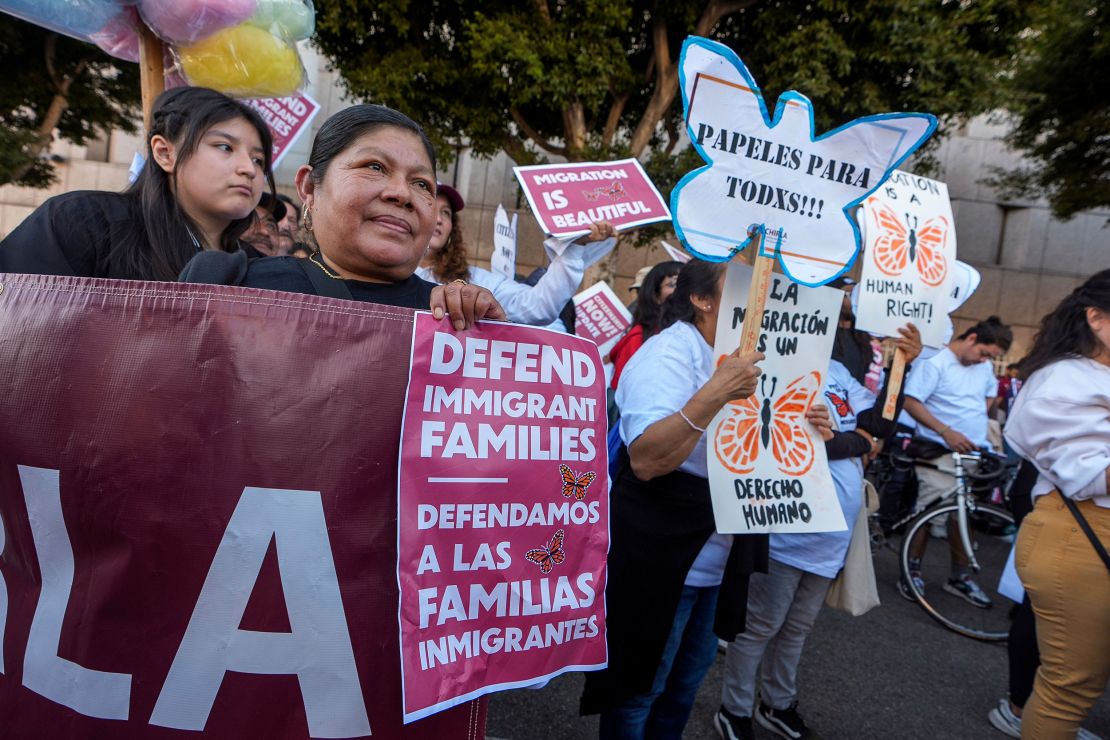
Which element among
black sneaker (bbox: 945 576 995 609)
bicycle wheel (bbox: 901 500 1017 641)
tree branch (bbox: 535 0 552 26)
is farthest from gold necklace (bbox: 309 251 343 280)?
tree branch (bbox: 535 0 552 26)

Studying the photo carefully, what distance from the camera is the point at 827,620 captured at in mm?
4770

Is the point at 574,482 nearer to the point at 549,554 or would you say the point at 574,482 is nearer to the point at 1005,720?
the point at 549,554

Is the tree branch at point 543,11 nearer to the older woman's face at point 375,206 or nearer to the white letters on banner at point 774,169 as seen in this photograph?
the white letters on banner at point 774,169

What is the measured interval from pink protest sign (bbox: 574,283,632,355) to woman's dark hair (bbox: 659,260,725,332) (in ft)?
8.03

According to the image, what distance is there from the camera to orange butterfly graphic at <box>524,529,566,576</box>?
4.64 ft

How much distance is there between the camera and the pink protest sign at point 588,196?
142 inches

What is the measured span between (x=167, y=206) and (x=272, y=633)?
1.24 m

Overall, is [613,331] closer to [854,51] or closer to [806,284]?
[806,284]

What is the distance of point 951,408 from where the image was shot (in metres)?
5.34

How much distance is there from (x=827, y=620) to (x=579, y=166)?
3235 millimetres

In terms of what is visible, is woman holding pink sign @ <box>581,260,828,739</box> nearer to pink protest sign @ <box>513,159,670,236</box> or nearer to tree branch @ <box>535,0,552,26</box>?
pink protest sign @ <box>513,159,670,236</box>

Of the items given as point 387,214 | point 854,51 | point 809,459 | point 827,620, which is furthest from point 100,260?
point 854,51

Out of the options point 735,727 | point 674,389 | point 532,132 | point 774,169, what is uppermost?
point 532,132

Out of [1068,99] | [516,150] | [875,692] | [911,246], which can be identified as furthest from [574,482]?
[1068,99]
